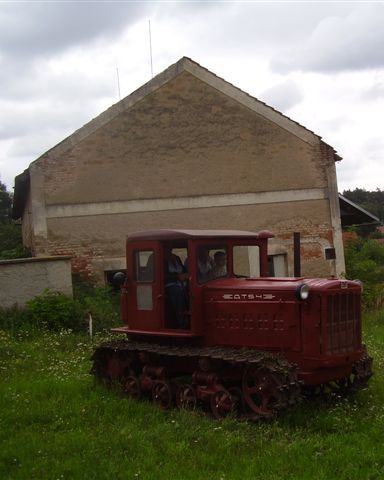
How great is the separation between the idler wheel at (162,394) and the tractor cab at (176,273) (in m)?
0.67

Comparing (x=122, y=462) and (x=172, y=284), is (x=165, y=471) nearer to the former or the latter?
(x=122, y=462)

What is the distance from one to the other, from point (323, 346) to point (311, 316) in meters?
0.38

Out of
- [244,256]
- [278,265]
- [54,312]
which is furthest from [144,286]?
[278,265]

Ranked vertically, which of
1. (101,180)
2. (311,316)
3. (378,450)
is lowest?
(378,450)

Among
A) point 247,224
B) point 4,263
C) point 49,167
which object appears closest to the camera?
point 4,263

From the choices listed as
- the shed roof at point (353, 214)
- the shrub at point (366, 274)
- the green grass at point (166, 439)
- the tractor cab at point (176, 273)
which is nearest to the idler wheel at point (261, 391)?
the green grass at point (166, 439)

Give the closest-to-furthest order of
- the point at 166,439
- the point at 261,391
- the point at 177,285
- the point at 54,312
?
the point at 166,439 < the point at 261,391 < the point at 177,285 < the point at 54,312

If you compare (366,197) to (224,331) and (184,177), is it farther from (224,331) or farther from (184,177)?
(224,331)

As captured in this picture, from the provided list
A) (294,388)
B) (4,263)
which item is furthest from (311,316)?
(4,263)

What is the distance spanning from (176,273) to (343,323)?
7.61 feet

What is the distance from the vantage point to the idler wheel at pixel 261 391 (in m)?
7.27

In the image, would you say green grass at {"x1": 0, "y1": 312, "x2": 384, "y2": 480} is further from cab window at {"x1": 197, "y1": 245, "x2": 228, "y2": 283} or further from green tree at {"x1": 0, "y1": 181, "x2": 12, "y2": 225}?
green tree at {"x1": 0, "y1": 181, "x2": 12, "y2": 225}

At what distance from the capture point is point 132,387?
8891mm

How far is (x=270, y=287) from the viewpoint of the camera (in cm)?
798
